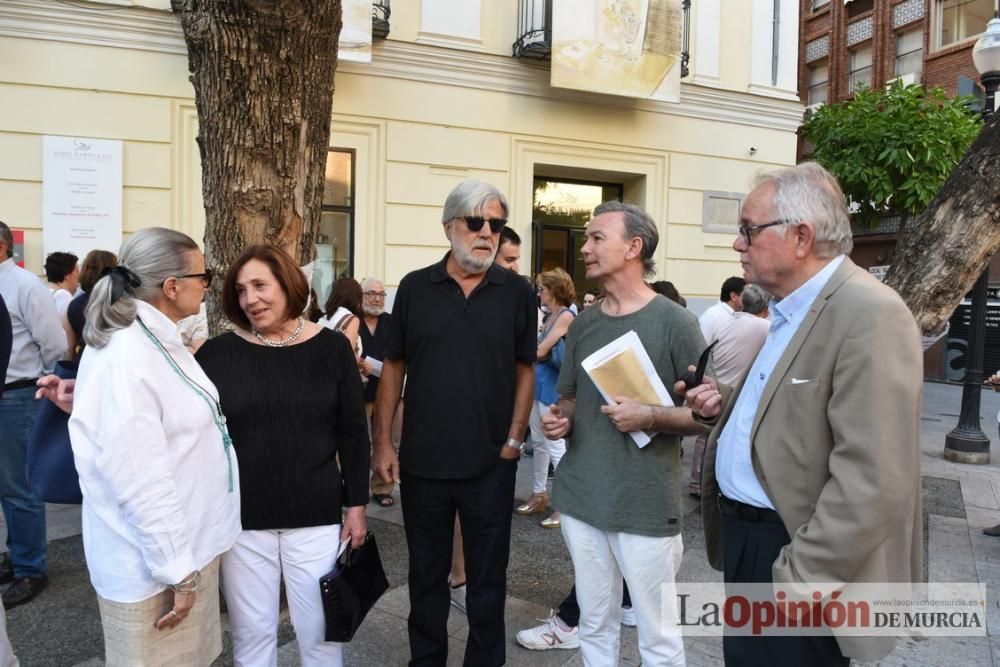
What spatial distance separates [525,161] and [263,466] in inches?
325

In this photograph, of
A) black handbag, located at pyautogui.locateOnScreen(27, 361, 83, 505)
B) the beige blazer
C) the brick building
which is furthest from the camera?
the brick building

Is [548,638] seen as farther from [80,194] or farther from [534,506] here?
[80,194]

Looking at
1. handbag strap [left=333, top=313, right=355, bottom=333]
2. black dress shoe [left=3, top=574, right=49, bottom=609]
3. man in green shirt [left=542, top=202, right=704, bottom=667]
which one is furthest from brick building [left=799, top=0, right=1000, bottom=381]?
black dress shoe [left=3, top=574, right=49, bottom=609]

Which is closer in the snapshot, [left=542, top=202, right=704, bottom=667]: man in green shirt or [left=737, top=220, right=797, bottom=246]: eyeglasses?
[left=737, top=220, right=797, bottom=246]: eyeglasses

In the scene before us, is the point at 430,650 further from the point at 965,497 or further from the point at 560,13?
the point at 560,13

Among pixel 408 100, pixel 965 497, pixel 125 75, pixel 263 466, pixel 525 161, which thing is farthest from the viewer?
pixel 525 161

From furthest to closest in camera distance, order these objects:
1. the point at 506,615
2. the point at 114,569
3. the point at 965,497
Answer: the point at 965,497, the point at 506,615, the point at 114,569

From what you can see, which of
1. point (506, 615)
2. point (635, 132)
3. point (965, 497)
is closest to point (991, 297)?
point (635, 132)

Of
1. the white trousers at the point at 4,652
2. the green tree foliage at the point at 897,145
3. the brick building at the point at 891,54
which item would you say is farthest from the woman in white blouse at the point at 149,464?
the brick building at the point at 891,54

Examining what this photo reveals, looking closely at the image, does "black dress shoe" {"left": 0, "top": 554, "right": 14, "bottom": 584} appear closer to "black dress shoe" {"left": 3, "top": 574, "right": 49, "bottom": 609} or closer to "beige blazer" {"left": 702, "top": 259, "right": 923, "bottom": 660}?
"black dress shoe" {"left": 3, "top": 574, "right": 49, "bottom": 609}

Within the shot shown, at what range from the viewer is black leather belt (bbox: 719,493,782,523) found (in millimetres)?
1885

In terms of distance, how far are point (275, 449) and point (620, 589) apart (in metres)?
1.38

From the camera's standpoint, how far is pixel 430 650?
9.19 ft

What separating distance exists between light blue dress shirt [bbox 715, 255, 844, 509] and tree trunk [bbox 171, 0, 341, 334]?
99.8 inches
